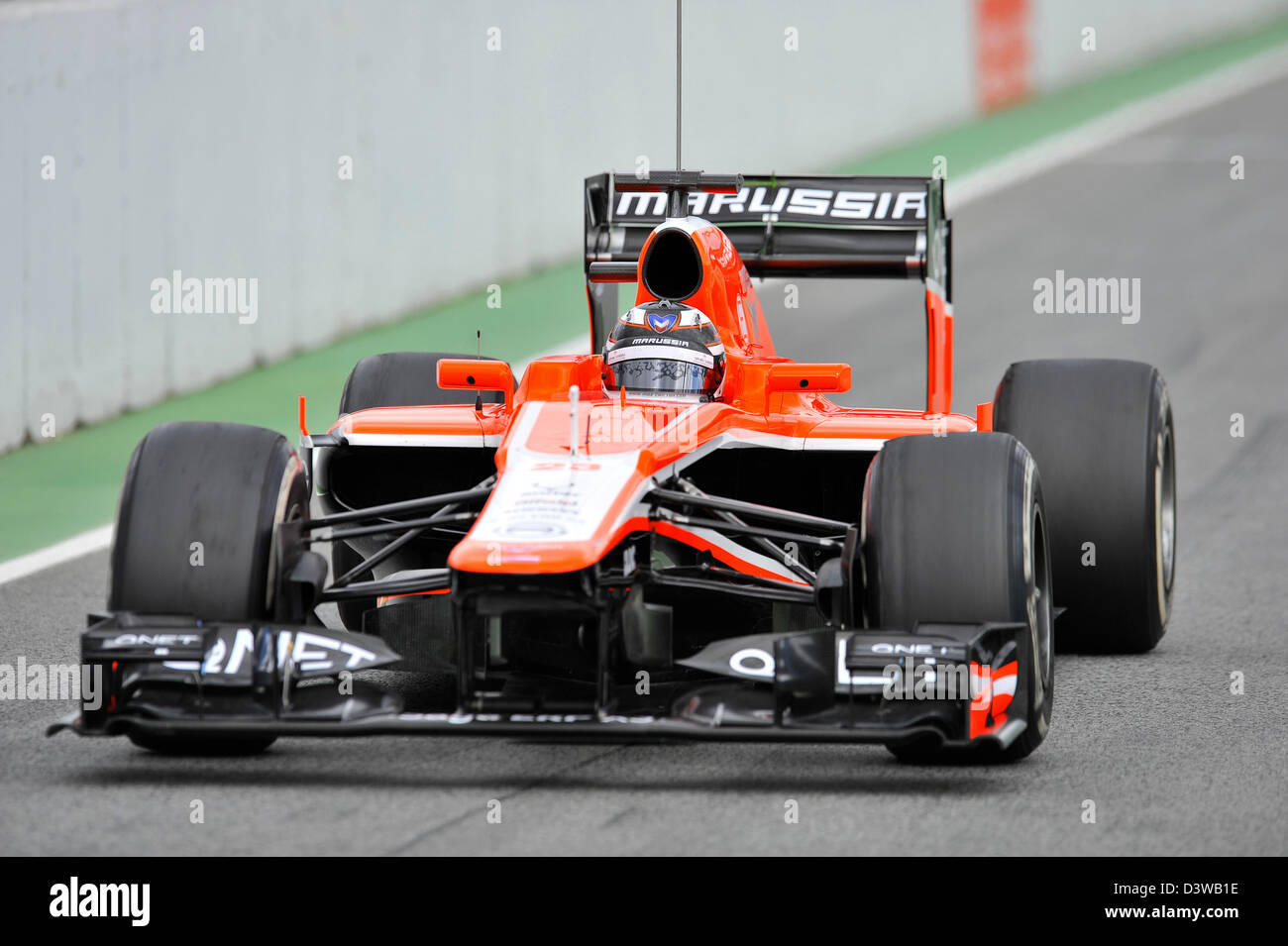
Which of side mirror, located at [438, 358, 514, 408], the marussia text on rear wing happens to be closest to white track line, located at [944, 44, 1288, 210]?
the marussia text on rear wing

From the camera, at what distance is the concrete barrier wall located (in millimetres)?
13484

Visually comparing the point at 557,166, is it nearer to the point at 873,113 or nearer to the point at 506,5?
the point at 506,5

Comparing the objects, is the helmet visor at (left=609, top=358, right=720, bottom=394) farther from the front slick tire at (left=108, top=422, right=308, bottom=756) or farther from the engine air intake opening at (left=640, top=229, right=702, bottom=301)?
the front slick tire at (left=108, top=422, right=308, bottom=756)

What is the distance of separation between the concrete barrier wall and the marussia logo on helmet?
245 inches

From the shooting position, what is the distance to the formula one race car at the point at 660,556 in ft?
20.5

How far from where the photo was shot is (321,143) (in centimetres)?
1650

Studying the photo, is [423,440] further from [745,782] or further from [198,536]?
[745,782]

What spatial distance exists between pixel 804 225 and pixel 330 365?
22.9ft

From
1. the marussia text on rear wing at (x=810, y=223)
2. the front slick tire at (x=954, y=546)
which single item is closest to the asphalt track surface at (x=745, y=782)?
the front slick tire at (x=954, y=546)

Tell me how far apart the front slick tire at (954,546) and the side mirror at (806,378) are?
3.28 feet

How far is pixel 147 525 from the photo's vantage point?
6.73 m

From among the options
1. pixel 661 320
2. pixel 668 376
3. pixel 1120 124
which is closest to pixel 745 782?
pixel 668 376
